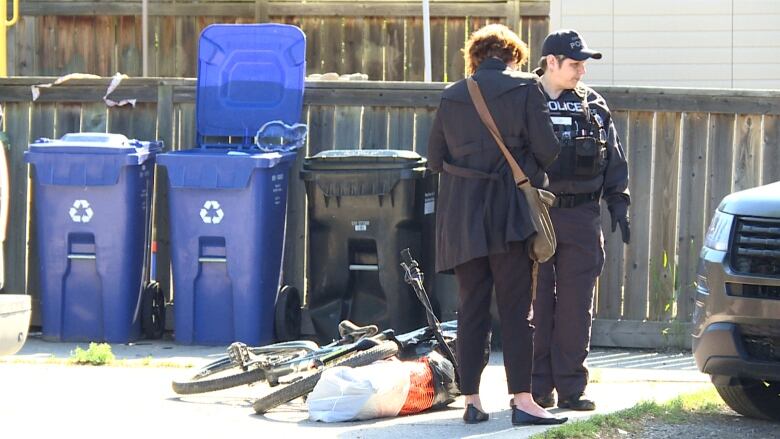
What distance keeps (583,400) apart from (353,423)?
118 centimetres

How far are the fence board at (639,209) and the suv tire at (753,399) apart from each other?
8.17 ft

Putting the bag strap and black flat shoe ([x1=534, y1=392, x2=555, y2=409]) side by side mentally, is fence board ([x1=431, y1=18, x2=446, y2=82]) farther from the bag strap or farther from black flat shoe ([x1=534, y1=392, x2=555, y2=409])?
the bag strap

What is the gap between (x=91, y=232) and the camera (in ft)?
29.1

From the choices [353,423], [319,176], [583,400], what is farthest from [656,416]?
[319,176]

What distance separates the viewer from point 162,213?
9516 mm

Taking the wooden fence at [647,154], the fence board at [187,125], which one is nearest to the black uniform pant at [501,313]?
the wooden fence at [647,154]

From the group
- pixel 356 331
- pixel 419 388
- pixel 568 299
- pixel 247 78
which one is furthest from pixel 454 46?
pixel 419 388

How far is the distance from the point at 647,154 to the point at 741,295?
311cm

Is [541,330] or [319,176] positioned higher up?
[319,176]

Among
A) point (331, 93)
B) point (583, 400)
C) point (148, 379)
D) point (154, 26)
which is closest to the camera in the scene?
point (583, 400)

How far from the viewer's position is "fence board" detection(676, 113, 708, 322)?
9.02 metres

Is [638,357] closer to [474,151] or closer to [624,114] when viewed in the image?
[624,114]

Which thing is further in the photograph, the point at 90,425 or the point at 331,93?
the point at 331,93

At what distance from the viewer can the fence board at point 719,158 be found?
29.5ft
